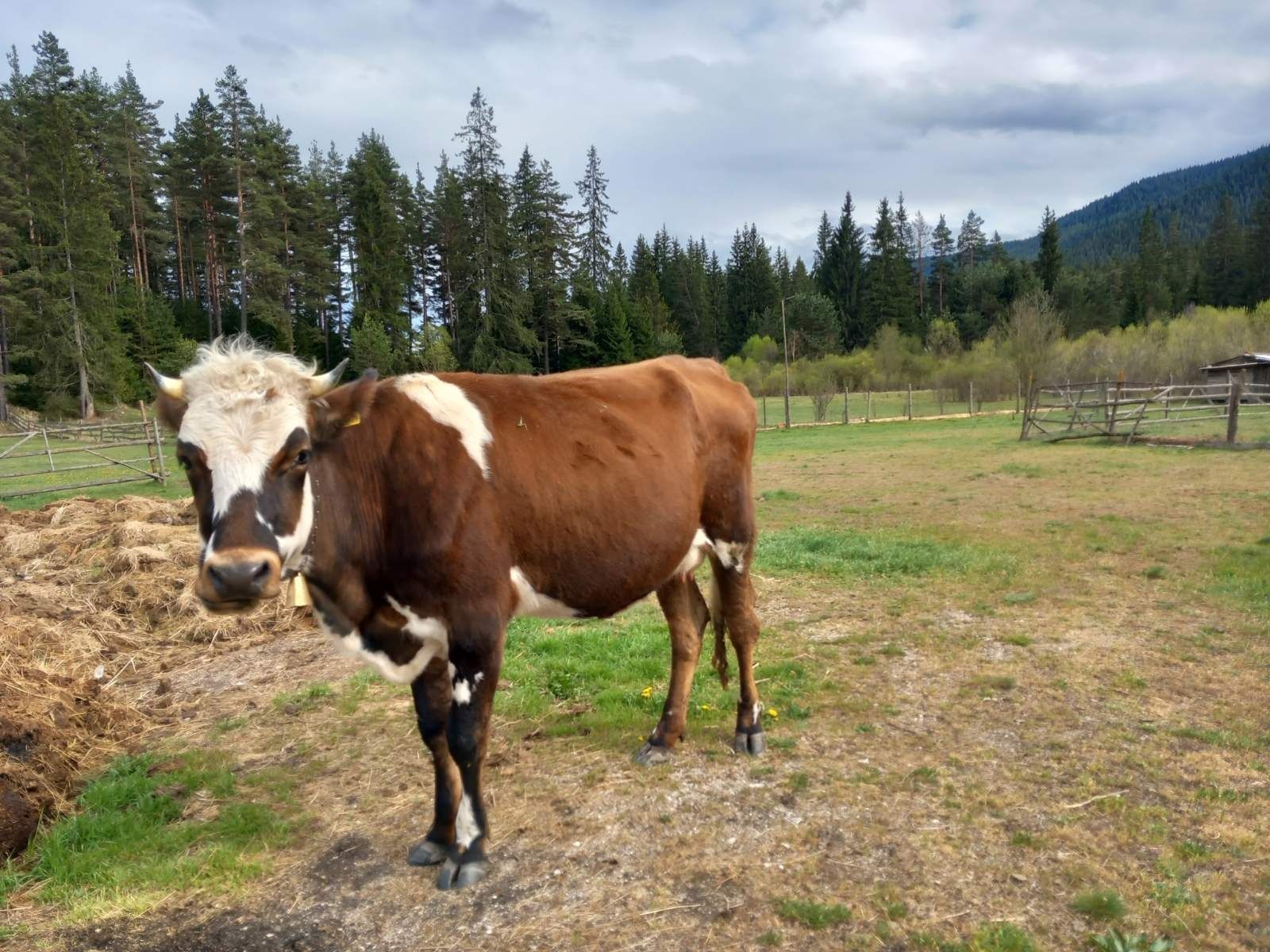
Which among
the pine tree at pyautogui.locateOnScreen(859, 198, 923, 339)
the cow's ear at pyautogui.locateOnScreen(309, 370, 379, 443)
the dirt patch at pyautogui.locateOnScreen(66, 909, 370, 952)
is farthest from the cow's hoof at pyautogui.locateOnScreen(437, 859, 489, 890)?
the pine tree at pyautogui.locateOnScreen(859, 198, 923, 339)

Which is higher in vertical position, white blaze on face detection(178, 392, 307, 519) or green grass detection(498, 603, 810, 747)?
white blaze on face detection(178, 392, 307, 519)

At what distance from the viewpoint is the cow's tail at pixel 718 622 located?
4777mm

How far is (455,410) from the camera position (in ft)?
11.7

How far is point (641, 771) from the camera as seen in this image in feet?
14.1

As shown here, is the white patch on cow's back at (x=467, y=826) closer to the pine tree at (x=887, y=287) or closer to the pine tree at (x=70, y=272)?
the pine tree at (x=70, y=272)

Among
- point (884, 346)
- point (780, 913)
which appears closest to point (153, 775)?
point (780, 913)

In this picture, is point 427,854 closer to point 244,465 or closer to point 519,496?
point 519,496

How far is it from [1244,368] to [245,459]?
53.7 meters

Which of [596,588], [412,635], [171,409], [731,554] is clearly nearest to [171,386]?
[171,409]

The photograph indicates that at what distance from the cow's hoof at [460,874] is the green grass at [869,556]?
5847mm

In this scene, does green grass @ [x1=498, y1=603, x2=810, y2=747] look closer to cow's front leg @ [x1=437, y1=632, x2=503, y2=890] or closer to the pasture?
the pasture

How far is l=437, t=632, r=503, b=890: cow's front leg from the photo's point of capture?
3.32 meters

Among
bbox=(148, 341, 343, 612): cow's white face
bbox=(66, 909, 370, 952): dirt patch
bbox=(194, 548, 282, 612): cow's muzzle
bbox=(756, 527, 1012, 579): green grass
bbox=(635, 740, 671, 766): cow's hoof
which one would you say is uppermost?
bbox=(148, 341, 343, 612): cow's white face

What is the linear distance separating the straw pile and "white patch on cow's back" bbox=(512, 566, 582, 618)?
9.50 ft
